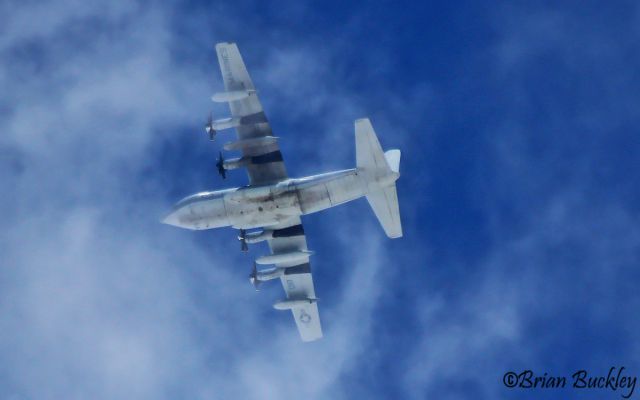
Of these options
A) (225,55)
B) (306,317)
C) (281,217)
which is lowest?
(306,317)

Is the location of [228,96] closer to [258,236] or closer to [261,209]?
[261,209]

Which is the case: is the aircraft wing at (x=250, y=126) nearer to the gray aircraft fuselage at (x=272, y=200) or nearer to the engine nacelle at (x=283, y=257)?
the gray aircraft fuselage at (x=272, y=200)

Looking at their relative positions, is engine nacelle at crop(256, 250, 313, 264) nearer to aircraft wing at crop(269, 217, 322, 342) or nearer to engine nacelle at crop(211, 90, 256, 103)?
aircraft wing at crop(269, 217, 322, 342)

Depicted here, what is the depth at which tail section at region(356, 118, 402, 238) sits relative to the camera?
Answer: 57.8 meters

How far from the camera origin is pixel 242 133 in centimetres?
6219

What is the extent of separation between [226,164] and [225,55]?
6.87 metres

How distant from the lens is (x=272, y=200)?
60812 mm

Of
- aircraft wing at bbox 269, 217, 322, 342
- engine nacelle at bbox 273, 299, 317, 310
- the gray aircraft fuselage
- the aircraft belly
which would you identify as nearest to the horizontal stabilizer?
the gray aircraft fuselage

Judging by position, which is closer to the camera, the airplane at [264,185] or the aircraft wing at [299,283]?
the airplane at [264,185]

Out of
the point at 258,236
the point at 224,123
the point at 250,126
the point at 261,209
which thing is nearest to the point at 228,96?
the point at 224,123

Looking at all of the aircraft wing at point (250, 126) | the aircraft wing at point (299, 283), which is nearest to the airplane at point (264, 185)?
the aircraft wing at point (250, 126)

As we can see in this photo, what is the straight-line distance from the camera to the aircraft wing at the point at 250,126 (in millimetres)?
60375

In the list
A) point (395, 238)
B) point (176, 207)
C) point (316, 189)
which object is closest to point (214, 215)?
point (176, 207)

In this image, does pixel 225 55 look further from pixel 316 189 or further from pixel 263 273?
pixel 263 273
